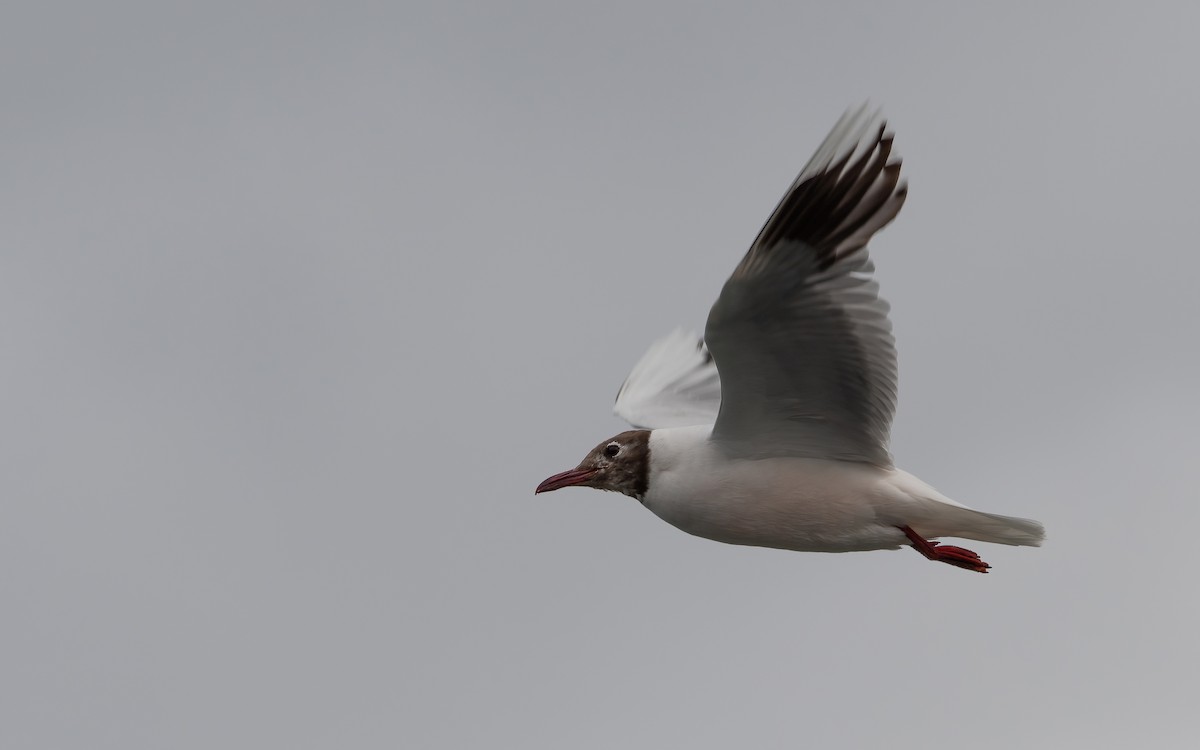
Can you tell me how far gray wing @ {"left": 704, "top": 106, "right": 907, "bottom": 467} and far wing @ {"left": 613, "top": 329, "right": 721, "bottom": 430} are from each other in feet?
9.96

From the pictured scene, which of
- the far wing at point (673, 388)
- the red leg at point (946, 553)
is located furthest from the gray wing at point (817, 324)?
the far wing at point (673, 388)

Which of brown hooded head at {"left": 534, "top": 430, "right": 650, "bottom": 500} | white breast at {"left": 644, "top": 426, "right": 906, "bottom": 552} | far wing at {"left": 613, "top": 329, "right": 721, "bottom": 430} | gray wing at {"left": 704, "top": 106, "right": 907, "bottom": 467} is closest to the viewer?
gray wing at {"left": 704, "top": 106, "right": 907, "bottom": 467}

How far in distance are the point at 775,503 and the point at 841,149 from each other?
2732mm

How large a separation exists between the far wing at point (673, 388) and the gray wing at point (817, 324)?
9.96ft

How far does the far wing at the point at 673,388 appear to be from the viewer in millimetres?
15352

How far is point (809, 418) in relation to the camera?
39.6 feet

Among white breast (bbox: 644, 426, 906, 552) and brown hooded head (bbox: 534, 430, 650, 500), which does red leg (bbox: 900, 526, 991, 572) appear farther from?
brown hooded head (bbox: 534, 430, 650, 500)

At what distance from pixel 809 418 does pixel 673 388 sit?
3932mm

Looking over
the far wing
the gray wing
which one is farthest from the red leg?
the far wing

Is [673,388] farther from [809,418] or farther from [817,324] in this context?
[817,324]

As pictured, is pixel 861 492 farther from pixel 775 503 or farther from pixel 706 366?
pixel 706 366

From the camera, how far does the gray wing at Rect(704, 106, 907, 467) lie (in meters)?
10.7

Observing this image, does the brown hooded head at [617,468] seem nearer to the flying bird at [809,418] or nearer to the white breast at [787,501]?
the flying bird at [809,418]

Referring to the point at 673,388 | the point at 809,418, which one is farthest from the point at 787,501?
the point at 673,388
